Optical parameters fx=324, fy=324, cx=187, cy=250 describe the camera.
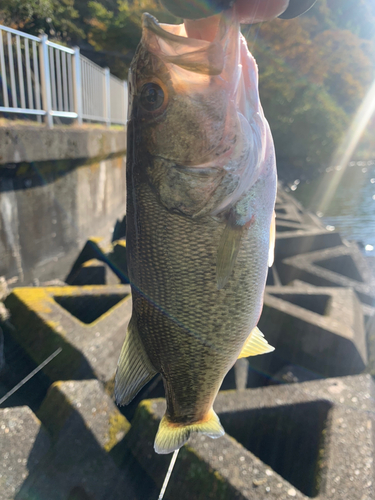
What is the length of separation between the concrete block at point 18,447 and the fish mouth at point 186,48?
Answer: 255 centimetres

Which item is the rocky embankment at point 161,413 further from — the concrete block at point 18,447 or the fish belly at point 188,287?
the fish belly at point 188,287

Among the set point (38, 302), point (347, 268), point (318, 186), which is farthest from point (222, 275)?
point (318, 186)

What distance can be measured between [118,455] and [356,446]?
1.64 meters

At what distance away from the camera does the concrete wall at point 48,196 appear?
4.28 m

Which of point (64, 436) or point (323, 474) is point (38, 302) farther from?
point (323, 474)

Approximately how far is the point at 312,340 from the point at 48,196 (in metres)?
4.35

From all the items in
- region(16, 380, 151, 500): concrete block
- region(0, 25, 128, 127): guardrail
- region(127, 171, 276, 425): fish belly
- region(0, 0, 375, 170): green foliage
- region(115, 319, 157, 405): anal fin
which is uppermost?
region(0, 0, 375, 170): green foliage

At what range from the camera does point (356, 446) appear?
219 centimetres

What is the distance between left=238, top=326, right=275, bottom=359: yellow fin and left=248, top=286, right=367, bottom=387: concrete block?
181cm

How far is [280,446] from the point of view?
8.34 ft

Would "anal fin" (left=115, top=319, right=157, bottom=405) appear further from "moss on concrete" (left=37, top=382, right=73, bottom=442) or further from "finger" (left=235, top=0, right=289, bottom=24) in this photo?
"finger" (left=235, top=0, right=289, bottom=24)

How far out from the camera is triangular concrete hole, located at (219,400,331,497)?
97.8 inches

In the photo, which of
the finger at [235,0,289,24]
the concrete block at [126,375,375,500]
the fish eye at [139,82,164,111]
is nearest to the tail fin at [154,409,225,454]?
the concrete block at [126,375,375,500]

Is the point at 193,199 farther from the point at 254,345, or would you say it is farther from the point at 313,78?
the point at 313,78
